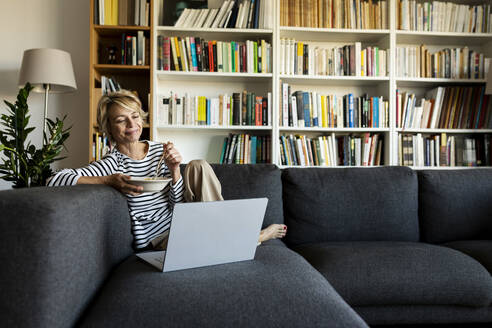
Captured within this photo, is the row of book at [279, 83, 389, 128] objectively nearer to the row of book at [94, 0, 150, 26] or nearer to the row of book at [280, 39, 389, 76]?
the row of book at [280, 39, 389, 76]

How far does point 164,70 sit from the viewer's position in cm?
290

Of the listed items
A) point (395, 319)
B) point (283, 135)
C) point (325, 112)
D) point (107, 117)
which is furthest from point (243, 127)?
point (395, 319)

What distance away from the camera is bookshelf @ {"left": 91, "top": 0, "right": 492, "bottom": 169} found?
2.93m

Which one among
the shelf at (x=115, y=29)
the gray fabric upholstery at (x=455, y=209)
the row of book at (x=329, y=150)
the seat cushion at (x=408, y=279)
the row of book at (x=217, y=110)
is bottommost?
the seat cushion at (x=408, y=279)

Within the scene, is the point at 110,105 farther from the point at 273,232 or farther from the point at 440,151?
the point at 440,151

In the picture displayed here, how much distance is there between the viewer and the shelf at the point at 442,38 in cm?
304

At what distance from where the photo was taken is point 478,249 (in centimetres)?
161

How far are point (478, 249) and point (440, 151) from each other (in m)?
1.70

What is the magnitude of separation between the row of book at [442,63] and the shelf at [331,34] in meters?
0.22

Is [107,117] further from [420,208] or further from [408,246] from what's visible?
[420,208]

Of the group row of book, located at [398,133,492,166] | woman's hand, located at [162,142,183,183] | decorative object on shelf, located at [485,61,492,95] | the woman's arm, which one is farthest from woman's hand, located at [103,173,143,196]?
decorative object on shelf, located at [485,61,492,95]

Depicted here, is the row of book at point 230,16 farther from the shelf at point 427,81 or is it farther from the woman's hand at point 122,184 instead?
the woman's hand at point 122,184

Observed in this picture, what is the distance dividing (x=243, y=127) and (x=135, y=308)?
219 centimetres

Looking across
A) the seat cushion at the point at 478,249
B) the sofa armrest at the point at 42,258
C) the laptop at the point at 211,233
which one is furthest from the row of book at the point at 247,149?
the sofa armrest at the point at 42,258
